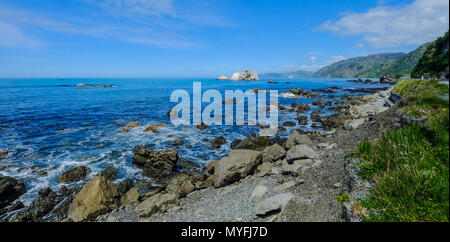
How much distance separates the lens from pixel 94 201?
881cm

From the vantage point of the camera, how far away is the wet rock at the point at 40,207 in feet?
29.0

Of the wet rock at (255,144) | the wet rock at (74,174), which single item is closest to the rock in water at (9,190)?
the wet rock at (74,174)

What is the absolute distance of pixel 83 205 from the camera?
28.4 ft

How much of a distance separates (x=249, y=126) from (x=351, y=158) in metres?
17.7

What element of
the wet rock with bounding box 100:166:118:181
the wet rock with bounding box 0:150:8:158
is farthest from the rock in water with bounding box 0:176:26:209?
the wet rock with bounding box 0:150:8:158

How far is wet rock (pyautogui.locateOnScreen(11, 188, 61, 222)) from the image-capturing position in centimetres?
885

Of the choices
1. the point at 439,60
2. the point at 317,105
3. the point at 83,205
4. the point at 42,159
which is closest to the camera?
the point at 83,205

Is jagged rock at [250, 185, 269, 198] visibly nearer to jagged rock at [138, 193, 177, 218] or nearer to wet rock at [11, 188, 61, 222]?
jagged rock at [138, 193, 177, 218]

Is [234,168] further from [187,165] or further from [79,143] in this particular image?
[79,143]

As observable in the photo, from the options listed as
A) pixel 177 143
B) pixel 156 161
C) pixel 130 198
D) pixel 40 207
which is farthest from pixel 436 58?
pixel 40 207

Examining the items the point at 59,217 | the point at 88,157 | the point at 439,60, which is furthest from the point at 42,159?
the point at 439,60

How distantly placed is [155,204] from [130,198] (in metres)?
1.91
